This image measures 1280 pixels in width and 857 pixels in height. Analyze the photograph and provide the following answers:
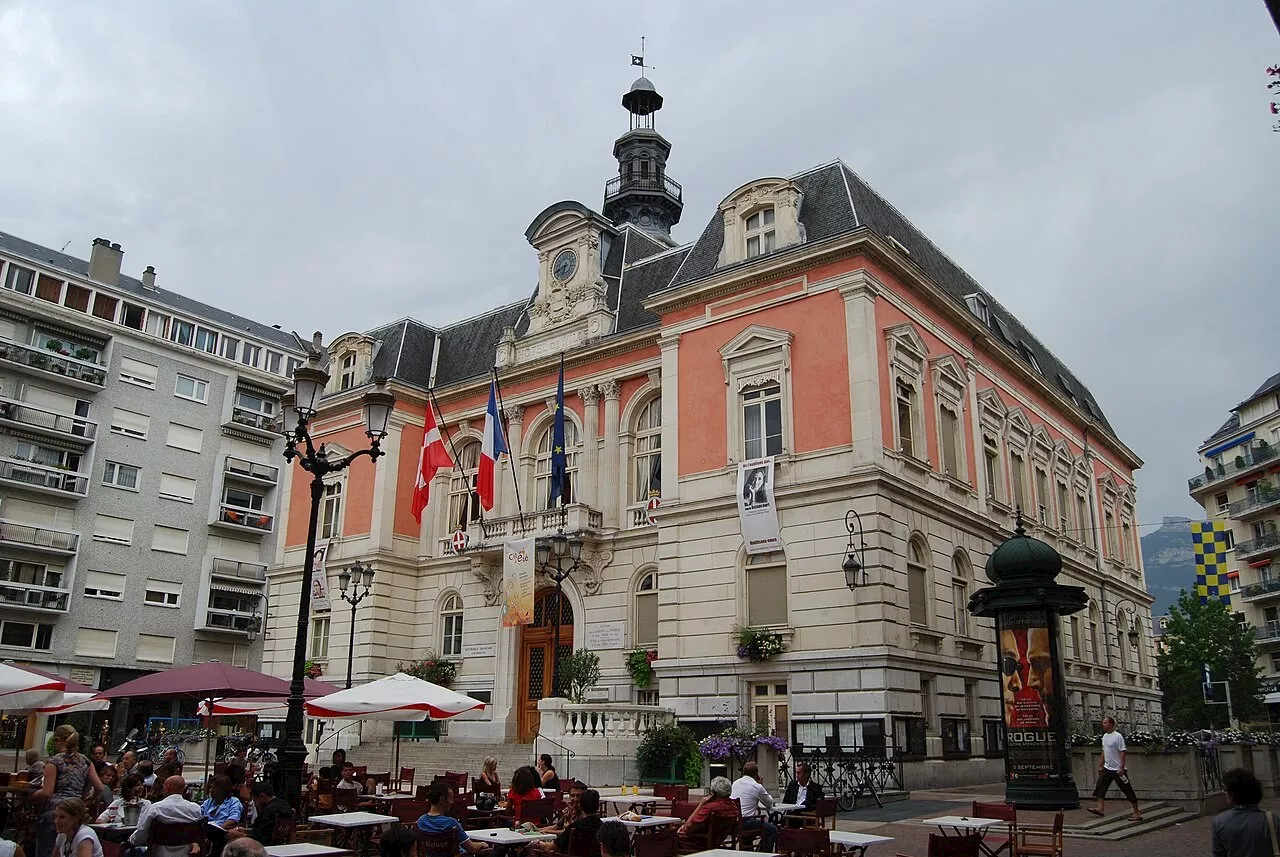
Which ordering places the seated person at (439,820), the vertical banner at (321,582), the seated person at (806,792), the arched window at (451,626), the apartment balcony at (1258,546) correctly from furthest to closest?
1. the apartment balcony at (1258,546)
2. the vertical banner at (321,582)
3. the arched window at (451,626)
4. the seated person at (806,792)
5. the seated person at (439,820)

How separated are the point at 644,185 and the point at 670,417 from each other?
15.9 m

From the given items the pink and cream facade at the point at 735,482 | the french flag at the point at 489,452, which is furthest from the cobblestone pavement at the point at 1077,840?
the french flag at the point at 489,452

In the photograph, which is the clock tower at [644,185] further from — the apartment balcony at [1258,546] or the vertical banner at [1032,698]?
the apartment balcony at [1258,546]

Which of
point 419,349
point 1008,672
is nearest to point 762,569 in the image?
point 1008,672

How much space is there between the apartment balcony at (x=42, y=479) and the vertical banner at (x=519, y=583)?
22801 millimetres

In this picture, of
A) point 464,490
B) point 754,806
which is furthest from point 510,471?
point 754,806

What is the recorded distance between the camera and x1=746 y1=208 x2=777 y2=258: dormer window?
2550 cm

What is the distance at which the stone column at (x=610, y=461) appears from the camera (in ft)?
93.7

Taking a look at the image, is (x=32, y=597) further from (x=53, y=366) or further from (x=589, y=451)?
(x=589, y=451)

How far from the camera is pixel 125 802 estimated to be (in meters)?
10.9

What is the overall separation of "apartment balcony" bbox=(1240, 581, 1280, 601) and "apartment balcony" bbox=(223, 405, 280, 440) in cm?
4878

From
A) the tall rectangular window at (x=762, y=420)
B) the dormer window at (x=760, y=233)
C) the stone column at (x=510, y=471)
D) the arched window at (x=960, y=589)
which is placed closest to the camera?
the tall rectangular window at (x=762, y=420)

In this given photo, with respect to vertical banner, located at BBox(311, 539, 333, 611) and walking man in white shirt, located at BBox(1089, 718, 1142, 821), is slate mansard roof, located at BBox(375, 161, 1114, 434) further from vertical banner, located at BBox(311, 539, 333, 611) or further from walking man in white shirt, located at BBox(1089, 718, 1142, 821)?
walking man in white shirt, located at BBox(1089, 718, 1142, 821)

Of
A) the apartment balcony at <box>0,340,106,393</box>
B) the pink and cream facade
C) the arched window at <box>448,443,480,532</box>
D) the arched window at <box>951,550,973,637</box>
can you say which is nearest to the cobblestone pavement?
the pink and cream facade
